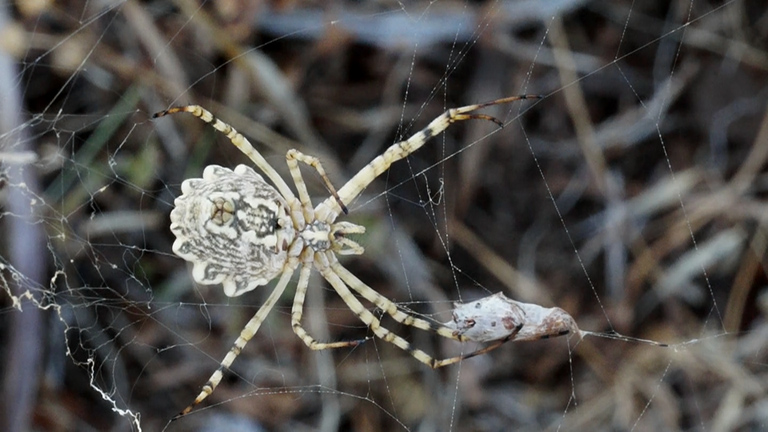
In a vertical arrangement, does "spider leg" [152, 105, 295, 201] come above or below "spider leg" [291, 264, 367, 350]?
above

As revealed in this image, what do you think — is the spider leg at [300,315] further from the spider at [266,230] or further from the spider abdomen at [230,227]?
the spider abdomen at [230,227]

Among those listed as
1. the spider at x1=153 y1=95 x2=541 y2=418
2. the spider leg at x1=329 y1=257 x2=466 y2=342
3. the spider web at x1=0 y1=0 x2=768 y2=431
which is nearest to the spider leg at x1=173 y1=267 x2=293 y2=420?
the spider at x1=153 y1=95 x2=541 y2=418

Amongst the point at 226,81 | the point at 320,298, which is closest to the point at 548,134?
the point at 320,298

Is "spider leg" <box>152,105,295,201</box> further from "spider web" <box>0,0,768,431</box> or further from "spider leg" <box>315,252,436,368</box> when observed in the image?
"spider web" <box>0,0,768,431</box>

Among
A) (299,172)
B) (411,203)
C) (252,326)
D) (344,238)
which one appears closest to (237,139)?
(299,172)

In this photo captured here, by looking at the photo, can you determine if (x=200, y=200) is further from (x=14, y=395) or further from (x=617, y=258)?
(x=617, y=258)

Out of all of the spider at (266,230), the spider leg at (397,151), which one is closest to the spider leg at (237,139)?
the spider at (266,230)
